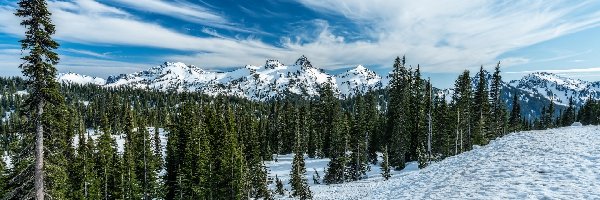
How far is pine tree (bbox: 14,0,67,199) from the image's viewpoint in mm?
18828

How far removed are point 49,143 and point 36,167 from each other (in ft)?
4.75

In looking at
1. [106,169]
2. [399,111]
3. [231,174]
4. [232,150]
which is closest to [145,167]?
[106,169]

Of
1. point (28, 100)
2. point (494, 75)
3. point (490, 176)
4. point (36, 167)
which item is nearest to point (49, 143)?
point (36, 167)

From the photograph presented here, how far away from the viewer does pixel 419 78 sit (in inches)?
2534

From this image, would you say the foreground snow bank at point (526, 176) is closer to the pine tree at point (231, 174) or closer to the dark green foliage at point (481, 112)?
the pine tree at point (231, 174)

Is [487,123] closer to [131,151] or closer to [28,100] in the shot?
[131,151]

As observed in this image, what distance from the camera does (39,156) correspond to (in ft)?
66.6

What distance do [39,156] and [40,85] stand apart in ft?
12.8

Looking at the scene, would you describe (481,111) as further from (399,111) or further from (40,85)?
(40,85)

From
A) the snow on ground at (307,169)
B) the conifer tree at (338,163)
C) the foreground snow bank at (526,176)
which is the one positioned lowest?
the snow on ground at (307,169)

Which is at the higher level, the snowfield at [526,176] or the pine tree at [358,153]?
the snowfield at [526,176]

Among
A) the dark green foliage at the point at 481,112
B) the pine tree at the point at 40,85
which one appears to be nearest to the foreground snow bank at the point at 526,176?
the pine tree at the point at 40,85

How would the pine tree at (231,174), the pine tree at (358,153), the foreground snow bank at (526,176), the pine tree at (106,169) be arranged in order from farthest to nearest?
1. the pine tree at (358,153)
2. the pine tree at (106,169)
3. the pine tree at (231,174)
4. the foreground snow bank at (526,176)

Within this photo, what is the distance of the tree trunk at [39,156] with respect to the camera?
65.4 feet
